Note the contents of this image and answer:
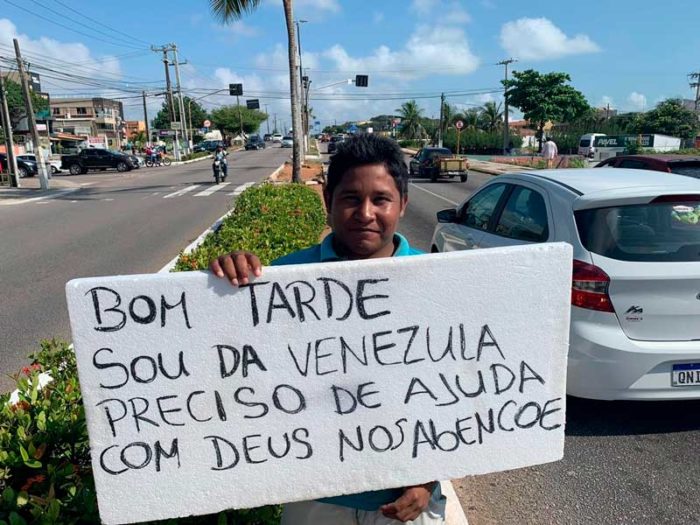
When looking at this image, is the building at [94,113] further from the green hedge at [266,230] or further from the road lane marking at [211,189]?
the green hedge at [266,230]

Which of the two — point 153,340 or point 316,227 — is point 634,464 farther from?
point 316,227

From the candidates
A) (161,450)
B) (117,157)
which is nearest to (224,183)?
(117,157)

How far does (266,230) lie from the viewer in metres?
6.13

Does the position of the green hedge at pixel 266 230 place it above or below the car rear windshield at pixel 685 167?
below

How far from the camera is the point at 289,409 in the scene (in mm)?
1622

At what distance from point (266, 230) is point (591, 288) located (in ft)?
12.0

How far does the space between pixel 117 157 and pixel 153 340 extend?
123 feet

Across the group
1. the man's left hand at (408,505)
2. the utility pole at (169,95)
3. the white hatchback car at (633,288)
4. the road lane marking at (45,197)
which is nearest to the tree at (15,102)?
the utility pole at (169,95)

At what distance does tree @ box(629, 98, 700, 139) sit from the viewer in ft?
168

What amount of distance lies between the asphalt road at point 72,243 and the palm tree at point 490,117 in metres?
63.4

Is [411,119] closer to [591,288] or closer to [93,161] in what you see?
[93,161]

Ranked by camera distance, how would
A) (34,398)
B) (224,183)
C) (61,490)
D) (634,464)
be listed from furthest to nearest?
(224,183), (634,464), (34,398), (61,490)

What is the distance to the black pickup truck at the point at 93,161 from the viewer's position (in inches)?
1383

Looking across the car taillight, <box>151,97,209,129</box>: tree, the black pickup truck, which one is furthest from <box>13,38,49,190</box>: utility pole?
<box>151,97,209,129</box>: tree
